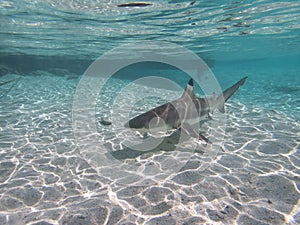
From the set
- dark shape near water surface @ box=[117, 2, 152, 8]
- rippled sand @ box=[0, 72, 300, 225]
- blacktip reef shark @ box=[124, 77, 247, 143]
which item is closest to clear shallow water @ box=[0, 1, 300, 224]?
rippled sand @ box=[0, 72, 300, 225]

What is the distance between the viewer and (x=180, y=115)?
20.8 feet

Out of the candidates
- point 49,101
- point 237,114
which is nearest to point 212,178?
point 237,114

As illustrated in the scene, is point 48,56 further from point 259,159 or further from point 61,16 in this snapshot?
point 259,159

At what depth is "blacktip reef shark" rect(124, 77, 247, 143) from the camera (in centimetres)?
541

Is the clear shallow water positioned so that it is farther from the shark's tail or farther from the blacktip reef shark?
the shark's tail

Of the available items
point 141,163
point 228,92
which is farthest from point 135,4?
point 141,163

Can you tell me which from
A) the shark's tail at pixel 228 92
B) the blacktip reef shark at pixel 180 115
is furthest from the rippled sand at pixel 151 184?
the shark's tail at pixel 228 92

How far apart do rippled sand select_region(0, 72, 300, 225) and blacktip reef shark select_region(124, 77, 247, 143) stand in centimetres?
85

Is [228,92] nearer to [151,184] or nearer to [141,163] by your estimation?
[141,163]

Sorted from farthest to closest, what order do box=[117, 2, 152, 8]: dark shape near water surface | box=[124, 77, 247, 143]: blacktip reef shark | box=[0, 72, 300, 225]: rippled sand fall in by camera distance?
box=[117, 2, 152, 8]: dark shape near water surface
box=[124, 77, 247, 143]: blacktip reef shark
box=[0, 72, 300, 225]: rippled sand

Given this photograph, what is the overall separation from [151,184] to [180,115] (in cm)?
248

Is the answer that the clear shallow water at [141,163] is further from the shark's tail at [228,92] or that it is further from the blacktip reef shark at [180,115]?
the shark's tail at [228,92]

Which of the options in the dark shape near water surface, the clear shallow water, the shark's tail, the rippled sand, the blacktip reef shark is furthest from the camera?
the dark shape near water surface

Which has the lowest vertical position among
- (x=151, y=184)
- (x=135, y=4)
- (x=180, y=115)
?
(x=151, y=184)
